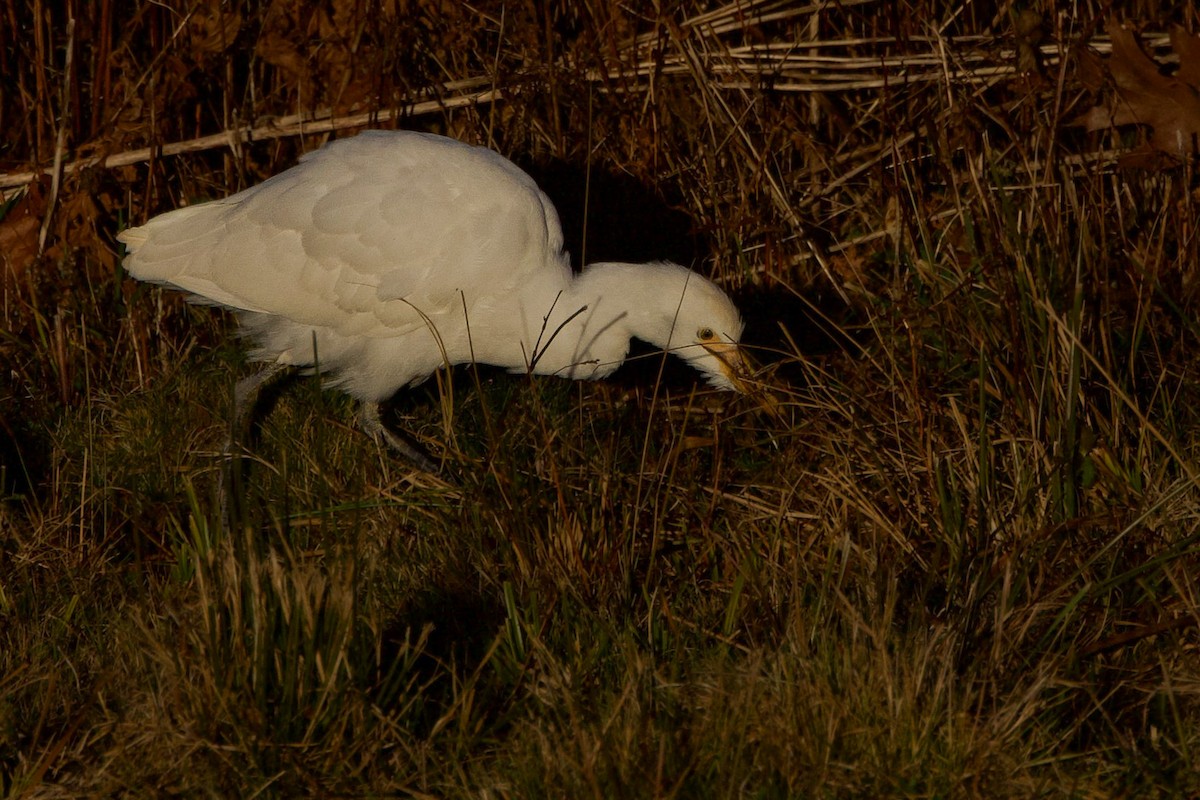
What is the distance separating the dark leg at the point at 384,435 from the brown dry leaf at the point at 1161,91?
8.80ft

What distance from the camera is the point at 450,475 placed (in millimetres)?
4188

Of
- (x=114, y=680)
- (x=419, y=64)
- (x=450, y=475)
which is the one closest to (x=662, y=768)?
(x=114, y=680)

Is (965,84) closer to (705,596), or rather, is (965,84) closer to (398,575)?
(705,596)

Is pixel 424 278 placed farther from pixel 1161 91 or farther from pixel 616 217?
pixel 1161 91

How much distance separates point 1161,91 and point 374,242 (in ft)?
8.82

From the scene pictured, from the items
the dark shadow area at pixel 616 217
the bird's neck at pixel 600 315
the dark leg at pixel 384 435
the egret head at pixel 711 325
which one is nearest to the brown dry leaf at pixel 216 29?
the dark shadow area at pixel 616 217

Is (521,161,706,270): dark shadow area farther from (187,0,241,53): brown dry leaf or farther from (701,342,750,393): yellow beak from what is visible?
(187,0,241,53): brown dry leaf

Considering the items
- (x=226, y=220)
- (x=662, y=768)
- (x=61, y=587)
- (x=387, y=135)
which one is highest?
(x=387, y=135)

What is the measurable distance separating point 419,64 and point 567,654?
3.01m

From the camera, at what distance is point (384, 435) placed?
464 centimetres

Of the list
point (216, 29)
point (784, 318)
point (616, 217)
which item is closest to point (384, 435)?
point (616, 217)

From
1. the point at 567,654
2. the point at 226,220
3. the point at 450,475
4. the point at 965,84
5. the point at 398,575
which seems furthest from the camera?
the point at 965,84

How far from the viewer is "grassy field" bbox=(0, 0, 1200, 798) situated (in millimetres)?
2705

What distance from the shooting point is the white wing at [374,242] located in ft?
13.9
